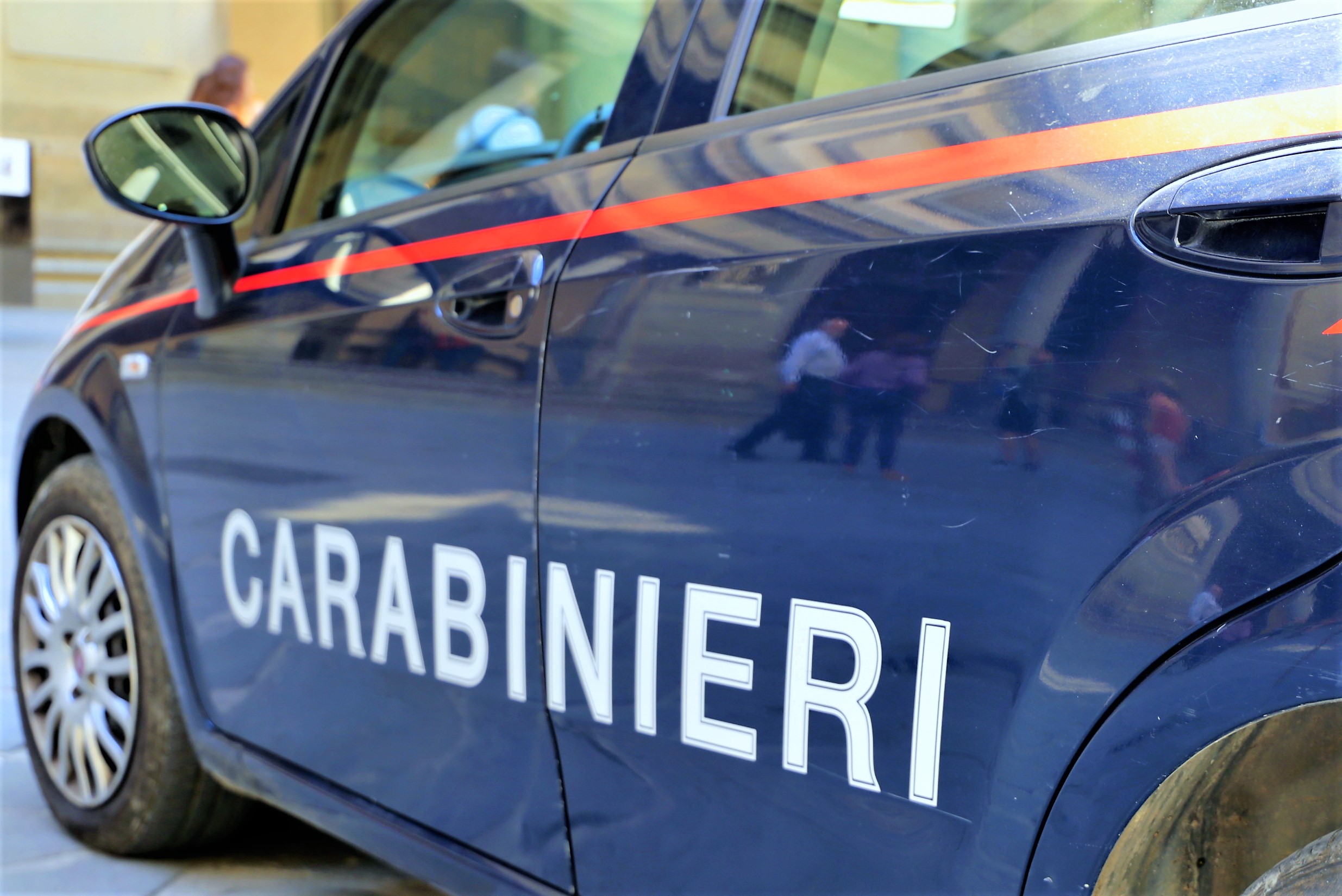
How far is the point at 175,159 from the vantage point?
1.89 meters

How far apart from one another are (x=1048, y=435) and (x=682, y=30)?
72cm

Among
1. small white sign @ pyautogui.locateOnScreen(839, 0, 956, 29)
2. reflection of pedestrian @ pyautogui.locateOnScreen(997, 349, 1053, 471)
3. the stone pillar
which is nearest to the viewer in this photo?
reflection of pedestrian @ pyautogui.locateOnScreen(997, 349, 1053, 471)

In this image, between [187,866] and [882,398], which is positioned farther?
[187,866]

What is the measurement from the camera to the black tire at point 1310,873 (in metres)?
0.76

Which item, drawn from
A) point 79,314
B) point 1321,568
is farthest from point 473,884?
point 79,314

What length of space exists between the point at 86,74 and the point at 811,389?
13980 millimetres

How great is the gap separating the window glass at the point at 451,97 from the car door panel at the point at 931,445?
1.79ft

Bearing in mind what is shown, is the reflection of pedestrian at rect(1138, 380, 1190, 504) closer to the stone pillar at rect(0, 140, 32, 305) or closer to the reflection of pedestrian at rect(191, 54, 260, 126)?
the reflection of pedestrian at rect(191, 54, 260, 126)

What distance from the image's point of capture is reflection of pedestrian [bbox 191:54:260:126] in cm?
442

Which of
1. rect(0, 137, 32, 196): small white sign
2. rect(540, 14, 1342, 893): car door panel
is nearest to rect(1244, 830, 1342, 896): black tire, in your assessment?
rect(540, 14, 1342, 893): car door panel

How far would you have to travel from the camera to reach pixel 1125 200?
2.78 ft

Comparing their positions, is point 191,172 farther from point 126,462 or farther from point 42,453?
point 42,453

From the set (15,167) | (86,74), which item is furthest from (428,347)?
(86,74)

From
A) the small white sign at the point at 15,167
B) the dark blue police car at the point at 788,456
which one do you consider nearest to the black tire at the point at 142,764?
the dark blue police car at the point at 788,456
